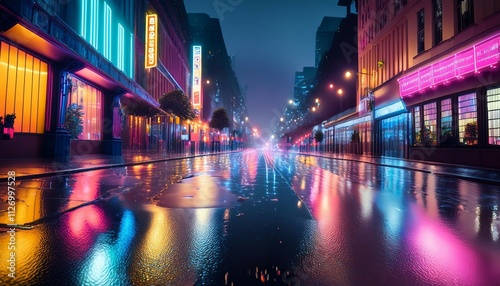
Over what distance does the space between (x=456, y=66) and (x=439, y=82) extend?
7.12ft

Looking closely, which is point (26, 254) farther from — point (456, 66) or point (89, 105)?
point (89, 105)

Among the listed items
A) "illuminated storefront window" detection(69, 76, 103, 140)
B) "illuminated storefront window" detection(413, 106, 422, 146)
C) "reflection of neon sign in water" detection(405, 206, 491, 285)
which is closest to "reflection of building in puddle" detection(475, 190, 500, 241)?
"reflection of neon sign in water" detection(405, 206, 491, 285)

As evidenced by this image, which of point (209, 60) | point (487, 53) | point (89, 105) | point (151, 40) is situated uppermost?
point (209, 60)

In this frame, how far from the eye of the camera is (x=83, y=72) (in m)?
23.0

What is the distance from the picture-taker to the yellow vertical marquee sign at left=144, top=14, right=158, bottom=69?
3725cm

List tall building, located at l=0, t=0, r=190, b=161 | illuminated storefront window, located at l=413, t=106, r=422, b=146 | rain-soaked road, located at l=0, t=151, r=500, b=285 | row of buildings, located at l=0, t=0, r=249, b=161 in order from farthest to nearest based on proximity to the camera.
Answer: illuminated storefront window, located at l=413, t=106, r=422, b=146, row of buildings, located at l=0, t=0, r=249, b=161, tall building, located at l=0, t=0, r=190, b=161, rain-soaked road, located at l=0, t=151, r=500, b=285

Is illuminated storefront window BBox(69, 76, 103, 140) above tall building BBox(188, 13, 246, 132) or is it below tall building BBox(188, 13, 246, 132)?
below

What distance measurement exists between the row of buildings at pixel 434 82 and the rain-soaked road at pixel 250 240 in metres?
13.2

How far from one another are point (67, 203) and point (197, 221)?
11.2 ft

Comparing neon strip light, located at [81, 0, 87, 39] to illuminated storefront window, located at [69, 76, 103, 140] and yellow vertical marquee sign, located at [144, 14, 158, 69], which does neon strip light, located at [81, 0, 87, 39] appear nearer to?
illuminated storefront window, located at [69, 76, 103, 140]

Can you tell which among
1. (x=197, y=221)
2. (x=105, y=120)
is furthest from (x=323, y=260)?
(x=105, y=120)

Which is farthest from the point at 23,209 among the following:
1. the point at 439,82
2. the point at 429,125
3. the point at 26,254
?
the point at 429,125

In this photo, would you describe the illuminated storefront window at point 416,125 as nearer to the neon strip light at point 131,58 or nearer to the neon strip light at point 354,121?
the neon strip light at point 354,121

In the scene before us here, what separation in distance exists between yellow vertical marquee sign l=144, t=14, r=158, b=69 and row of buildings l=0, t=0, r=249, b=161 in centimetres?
11
